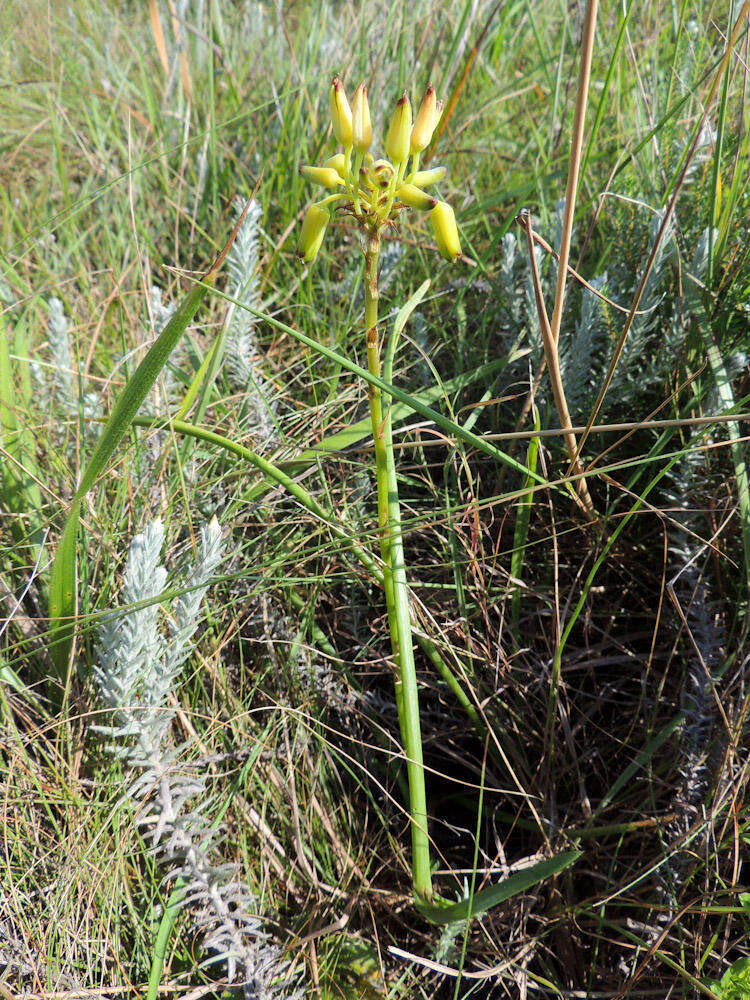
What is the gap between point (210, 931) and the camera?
126 cm

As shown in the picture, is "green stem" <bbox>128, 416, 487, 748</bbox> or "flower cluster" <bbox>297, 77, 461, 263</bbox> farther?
"green stem" <bbox>128, 416, 487, 748</bbox>

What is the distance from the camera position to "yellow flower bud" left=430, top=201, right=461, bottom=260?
3.31ft

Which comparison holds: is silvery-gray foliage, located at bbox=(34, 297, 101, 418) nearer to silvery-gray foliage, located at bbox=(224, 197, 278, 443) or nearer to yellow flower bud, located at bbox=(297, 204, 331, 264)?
silvery-gray foliage, located at bbox=(224, 197, 278, 443)

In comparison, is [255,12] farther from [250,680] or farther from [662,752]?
[662,752]

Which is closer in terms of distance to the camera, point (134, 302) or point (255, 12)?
point (134, 302)

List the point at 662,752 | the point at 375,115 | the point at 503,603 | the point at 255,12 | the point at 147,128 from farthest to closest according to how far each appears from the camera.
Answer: the point at 255,12
the point at 147,128
the point at 375,115
the point at 503,603
the point at 662,752

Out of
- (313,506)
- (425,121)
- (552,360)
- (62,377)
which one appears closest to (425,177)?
(425,121)

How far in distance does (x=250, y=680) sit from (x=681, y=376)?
1.14m

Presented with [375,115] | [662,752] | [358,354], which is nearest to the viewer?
[662,752]

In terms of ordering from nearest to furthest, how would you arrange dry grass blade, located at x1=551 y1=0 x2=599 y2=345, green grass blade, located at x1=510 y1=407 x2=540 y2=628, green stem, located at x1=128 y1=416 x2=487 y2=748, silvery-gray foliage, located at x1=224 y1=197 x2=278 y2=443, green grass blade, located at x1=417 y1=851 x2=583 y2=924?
1. dry grass blade, located at x1=551 y1=0 x2=599 y2=345
2. green grass blade, located at x1=417 y1=851 x2=583 y2=924
3. green stem, located at x1=128 y1=416 x2=487 y2=748
4. green grass blade, located at x1=510 y1=407 x2=540 y2=628
5. silvery-gray foliage, located at x1=224 y1=197 x2=278 y2=443

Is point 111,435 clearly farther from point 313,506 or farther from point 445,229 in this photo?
point 445,229

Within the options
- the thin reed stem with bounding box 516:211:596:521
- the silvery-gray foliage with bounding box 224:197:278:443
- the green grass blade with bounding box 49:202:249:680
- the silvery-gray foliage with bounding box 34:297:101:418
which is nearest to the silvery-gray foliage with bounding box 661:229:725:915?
the thin reed stem with bounding box 516:211:596:521

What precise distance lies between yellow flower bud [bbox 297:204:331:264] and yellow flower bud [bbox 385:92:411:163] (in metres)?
0.12

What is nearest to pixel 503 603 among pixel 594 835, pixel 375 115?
pixel 594 835
